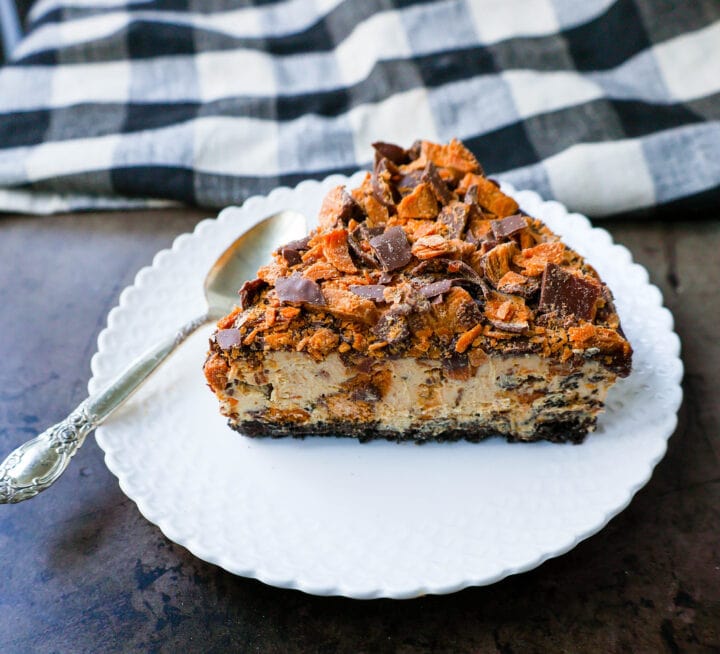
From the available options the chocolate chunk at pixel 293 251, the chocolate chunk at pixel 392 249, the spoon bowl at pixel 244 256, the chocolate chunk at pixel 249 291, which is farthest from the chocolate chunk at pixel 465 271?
the spoon bowl at pixel 244 256

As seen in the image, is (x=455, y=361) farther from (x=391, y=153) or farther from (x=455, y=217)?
(x=391, y=153)

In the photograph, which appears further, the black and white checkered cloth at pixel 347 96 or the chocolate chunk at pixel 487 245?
the black and white checkered cloth at pixel 347 96

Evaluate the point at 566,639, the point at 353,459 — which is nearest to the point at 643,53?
the point at 353,459

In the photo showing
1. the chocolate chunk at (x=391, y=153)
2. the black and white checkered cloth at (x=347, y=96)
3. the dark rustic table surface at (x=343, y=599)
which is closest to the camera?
the dark rustic table surface at (x=343, y=599)

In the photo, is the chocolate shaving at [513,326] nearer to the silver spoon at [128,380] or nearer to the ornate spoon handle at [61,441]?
the silver spoon at [128,380]

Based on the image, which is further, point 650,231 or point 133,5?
point 133,5

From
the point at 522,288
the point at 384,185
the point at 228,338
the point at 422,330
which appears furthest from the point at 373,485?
the point at 384,185

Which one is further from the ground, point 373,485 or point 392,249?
point 392,249

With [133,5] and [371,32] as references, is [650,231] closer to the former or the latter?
[371,32]
